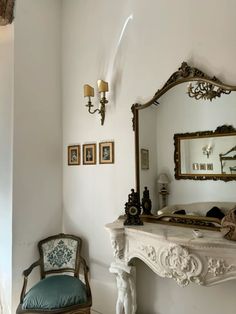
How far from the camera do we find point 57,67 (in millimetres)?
2879

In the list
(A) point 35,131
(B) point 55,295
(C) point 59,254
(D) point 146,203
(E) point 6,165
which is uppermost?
(A) point 35,131

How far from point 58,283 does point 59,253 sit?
0.38 metres

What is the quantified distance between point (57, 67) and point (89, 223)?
1726 mm

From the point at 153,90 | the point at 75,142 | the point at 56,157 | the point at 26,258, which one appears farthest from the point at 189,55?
the point at 26,258

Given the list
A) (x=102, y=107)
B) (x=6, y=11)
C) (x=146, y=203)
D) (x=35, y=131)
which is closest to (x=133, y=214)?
(x=146, y=203)

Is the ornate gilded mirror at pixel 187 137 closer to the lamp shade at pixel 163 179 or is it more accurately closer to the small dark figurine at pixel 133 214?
the lamp shade at pixel 163 179

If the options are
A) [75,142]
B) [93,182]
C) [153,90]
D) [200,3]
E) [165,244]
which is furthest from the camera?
[75,142]

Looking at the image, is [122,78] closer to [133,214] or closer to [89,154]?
[89,154]

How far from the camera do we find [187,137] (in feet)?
6.56

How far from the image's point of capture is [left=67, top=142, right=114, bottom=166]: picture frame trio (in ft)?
8.05

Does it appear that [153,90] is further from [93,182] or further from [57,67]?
[57,67]

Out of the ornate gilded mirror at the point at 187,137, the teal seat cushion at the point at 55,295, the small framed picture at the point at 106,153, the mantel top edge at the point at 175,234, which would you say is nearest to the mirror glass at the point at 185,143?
the ornate gilded mirror at the point at 187,137

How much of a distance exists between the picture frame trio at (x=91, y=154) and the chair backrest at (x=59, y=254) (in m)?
0.78

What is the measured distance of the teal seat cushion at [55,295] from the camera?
2.01 meters
